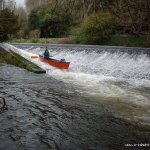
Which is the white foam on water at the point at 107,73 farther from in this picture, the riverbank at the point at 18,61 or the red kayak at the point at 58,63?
the riverbank at the point at 18,61

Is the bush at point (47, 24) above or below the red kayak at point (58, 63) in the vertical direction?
above

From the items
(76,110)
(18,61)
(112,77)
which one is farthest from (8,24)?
(76,110)

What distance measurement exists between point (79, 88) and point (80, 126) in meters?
4.69

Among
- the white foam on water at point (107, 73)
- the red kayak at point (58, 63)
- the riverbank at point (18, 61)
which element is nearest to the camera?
the white foam on water at point (107, 73)

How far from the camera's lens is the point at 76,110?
877 cm

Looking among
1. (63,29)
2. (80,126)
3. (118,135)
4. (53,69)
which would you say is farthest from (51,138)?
(63,29)

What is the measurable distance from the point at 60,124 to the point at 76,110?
1.30 m

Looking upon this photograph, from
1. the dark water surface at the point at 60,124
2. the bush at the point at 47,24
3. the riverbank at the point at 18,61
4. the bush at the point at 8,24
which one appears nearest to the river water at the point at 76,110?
the dark water surface at the point at 60,124

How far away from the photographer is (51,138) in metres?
6.66

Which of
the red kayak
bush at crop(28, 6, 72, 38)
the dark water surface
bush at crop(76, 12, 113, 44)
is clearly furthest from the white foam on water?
bush at crop(28, 6, 72, 38)

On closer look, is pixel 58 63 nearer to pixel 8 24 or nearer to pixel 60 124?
pixel 60 124

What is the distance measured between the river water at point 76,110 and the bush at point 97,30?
447 inches

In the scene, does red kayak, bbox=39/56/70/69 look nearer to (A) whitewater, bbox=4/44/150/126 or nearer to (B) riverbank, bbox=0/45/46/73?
(A) whitewater, bbox=4/44/150/126

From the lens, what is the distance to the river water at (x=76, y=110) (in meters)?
6.56
